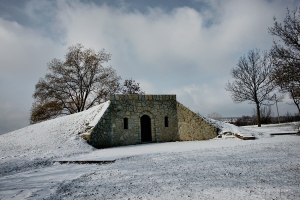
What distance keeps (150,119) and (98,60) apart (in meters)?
14.3

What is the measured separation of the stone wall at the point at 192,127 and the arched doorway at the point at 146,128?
2.36 meters

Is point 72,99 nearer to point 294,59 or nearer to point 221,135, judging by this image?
point 221,135

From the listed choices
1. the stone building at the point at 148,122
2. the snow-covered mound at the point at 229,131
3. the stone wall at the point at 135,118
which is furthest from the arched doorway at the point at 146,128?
the snow-covered mound at the point at 229,131

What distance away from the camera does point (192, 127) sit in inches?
522

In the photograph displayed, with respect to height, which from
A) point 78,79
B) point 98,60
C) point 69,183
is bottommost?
point 69,183

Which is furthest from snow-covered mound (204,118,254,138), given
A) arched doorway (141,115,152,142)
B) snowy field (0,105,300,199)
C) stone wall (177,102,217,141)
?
snowy field (0,105,300,199)

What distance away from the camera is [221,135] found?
478 inches

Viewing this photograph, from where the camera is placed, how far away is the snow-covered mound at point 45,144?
6.73 metres

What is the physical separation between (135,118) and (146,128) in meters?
1.62

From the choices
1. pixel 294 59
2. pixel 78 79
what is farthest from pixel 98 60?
pixel 294 59

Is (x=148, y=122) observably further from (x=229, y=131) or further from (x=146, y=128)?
(x=229, y=131)

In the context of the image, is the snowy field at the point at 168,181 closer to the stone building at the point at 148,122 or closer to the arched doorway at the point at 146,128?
the stone building at the point at 148,122

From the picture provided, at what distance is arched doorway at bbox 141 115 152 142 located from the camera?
46.4 feet

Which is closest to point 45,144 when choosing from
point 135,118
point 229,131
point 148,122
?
point 135,118
